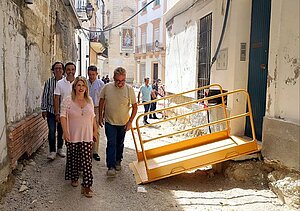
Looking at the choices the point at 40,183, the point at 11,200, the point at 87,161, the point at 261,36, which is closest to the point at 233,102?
the point at 261,36

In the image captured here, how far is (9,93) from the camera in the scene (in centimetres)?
391

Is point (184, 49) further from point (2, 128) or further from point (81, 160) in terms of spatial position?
point (2, 128)

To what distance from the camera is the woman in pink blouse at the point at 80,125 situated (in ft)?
12.6

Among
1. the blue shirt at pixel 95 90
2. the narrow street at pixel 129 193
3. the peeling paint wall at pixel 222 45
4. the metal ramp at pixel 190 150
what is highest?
the peeling paint wall at pixel 222 45

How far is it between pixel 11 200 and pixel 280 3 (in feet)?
13.2

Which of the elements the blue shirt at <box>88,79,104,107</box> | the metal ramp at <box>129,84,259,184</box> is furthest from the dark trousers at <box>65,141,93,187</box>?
the blue shirt at <box>88,79,104,107</box>

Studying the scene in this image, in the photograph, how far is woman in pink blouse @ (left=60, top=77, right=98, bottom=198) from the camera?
3.83 metres

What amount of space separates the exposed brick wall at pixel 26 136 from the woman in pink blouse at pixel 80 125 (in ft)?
2.13

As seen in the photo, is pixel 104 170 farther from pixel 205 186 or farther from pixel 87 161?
pixel 205 186

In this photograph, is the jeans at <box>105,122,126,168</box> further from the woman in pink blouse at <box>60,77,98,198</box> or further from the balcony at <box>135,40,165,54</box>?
the balcony at <box>135,40,165,54</box>

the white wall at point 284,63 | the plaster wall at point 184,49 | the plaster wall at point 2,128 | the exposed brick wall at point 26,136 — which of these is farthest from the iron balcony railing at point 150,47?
the plaster wall at point 2,128

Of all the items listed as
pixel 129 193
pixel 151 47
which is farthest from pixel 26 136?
pixel 151 47

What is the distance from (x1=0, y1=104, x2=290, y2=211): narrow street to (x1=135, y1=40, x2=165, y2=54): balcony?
2498 centimetres

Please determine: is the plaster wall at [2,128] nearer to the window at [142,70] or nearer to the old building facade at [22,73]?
the old building facade at [22,73]
